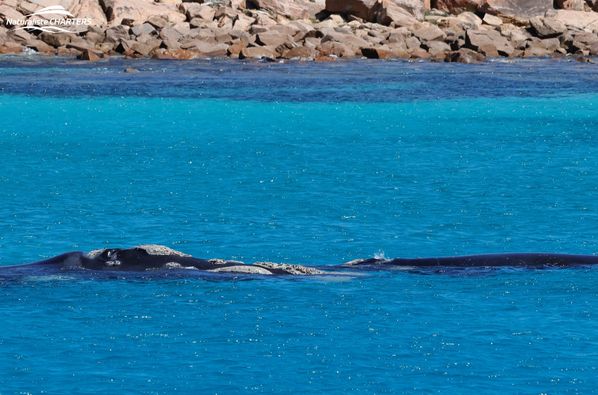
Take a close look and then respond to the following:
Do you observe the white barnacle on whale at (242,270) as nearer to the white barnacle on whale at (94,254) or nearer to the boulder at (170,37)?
the white barnacle on whale at (94,254)

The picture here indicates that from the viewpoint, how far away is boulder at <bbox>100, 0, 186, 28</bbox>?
61781 mm

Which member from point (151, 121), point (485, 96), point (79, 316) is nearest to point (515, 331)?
point (79, 316)

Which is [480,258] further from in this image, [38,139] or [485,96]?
[485,96]

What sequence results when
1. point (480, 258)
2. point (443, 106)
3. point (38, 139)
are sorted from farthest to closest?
point (443, 106) → point (38, 139) → point (480, 258)

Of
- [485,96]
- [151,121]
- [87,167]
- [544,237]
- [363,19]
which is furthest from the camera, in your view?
[363,19]

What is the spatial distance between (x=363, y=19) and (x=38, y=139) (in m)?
36.6

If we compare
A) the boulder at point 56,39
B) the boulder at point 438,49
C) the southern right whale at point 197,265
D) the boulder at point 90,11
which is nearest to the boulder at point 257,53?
the boulder at point 438,49

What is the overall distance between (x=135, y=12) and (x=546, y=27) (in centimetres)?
2251

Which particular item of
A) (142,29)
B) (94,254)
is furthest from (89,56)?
(94,254)

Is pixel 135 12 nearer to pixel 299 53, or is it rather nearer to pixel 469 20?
pixel 299 53

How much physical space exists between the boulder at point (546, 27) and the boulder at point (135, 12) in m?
19.3

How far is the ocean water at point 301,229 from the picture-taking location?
12.2 meters

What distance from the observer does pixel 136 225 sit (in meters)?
19.4

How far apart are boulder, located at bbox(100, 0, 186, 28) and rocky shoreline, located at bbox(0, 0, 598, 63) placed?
6 centimetres
